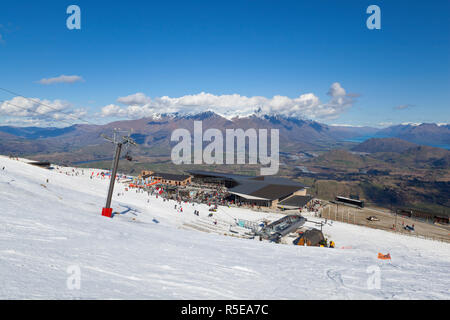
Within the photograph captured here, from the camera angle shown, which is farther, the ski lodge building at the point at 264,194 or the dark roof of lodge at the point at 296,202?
the ski lodge building at the point at 264,194

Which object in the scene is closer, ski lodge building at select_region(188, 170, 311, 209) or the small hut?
the small hut

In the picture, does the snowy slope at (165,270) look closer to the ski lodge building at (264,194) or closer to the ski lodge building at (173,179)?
the ski lodge building at (264,194)

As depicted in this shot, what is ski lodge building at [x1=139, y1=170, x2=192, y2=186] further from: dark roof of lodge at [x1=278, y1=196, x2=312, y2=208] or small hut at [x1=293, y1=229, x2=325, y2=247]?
small hut at [x1=293, y1=229, x2=325, y2=247]

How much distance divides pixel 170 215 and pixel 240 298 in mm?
30126

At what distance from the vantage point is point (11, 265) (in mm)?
6375

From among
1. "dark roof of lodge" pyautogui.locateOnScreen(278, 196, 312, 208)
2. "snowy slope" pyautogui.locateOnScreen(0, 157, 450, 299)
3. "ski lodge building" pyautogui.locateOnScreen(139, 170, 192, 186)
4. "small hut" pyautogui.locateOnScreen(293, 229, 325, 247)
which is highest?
"snowy slope" pyautogui.locateOnScreen(0, 157, 450, 299)

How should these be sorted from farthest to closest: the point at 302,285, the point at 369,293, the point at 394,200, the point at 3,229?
the point at 394,200 → the point at 3,229 → the point at 302,285 → the point at 369,293

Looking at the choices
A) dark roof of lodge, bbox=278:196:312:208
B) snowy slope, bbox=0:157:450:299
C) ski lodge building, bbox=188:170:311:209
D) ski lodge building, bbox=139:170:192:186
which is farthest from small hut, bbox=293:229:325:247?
ski lodge building, bbox=139:170:192:186

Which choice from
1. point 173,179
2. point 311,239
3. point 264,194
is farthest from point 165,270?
point 173,179

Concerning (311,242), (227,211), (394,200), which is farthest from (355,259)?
(394,200)

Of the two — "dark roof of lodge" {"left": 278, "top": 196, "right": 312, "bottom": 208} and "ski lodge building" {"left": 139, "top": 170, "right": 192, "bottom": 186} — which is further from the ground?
"ski lodge building" {"left": 139, "top": 170, "right": 192, "bottom": 186}

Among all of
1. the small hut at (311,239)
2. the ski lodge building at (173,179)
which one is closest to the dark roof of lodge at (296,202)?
the small hut at (311,239)

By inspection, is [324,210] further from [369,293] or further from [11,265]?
[11,265]

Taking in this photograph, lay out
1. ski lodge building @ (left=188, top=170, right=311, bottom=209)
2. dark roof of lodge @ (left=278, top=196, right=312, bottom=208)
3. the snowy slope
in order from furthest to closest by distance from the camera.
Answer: ski lodge building @ (left=188, top=170, right=311, bottom=209) < dark roof of lodge @ (left=278, top=196, right=312, bottom=208) < the snowy slope
